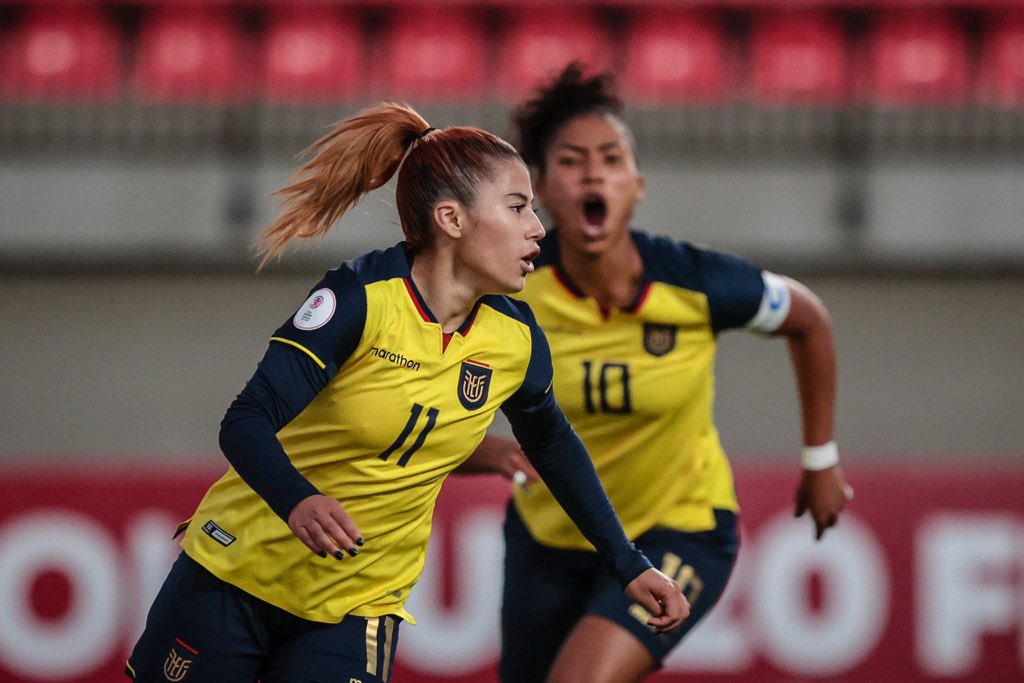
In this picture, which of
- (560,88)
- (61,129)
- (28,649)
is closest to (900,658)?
(560,88)

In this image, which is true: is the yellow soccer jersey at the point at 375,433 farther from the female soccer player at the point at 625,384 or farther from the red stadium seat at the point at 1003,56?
the red stadium seat at the point at 1003,56

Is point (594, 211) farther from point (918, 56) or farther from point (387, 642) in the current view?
point (918, 56)

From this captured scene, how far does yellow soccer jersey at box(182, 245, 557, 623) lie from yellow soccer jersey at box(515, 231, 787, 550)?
706 millimetres

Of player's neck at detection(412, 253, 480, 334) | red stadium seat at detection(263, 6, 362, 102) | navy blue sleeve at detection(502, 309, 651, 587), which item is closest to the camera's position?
player's neck at detection(412, 253, 480, 334)

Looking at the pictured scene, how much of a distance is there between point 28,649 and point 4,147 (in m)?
3.14

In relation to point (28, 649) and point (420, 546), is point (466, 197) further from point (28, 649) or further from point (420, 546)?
point (28, 649)

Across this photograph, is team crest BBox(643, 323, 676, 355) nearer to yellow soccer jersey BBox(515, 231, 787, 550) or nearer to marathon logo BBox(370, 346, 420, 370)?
yellow soccer jersey BBox(515, 231, 787, 550)

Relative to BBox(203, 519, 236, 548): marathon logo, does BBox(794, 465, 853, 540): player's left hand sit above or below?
below

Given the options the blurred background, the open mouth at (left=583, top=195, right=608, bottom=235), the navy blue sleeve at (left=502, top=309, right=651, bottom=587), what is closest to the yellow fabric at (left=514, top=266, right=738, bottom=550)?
the open mouth at (left=583, top=195, right=608, bottom=235)

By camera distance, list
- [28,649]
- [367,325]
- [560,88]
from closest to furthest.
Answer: [367,325], [560,88], [28,649]

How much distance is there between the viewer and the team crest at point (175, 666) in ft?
9.27

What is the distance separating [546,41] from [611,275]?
5.06 metres

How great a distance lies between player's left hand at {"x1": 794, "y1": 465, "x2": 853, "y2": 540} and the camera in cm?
385

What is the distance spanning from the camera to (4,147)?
762cm
